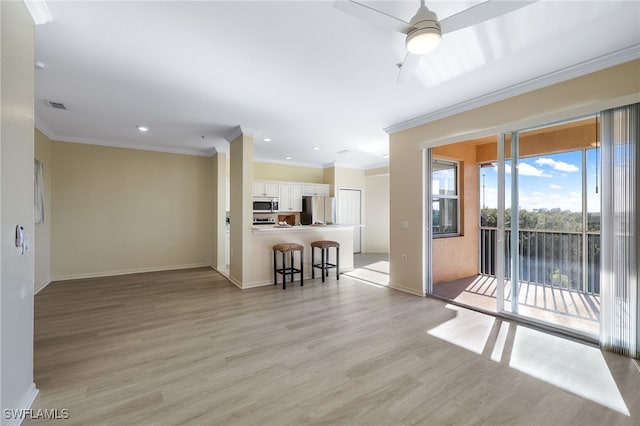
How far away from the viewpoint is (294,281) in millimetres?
5082

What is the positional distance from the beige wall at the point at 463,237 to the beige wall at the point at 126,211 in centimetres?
515

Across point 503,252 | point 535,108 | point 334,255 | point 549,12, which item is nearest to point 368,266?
point 334,255

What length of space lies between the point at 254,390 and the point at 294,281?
308cm

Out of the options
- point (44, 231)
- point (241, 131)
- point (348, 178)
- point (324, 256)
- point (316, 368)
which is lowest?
point (316, 368)

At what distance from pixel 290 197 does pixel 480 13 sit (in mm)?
6240

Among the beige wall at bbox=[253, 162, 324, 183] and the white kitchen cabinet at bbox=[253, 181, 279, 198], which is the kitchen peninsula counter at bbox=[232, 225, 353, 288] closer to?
the white kitchen cabinet at bbox=[253, 181, 279, 198]

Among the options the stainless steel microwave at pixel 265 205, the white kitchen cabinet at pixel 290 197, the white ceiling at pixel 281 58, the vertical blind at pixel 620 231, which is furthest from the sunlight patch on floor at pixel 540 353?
the white kitchen cabinet at pixel 290 197

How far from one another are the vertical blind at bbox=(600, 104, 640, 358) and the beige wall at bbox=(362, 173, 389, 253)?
6019 mm

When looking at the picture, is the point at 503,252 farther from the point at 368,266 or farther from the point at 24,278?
the point at 24,278

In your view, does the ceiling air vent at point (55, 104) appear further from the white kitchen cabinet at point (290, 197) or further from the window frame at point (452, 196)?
the window frame at point (452, 196)

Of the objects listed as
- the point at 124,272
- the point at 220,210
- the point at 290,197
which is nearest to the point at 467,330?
the point at 220,210

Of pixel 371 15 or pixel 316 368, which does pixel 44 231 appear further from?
pixel 371 15

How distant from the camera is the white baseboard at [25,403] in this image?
1616 millimetres

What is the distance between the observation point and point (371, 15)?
1.65 metres
